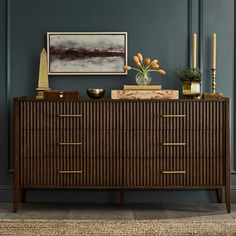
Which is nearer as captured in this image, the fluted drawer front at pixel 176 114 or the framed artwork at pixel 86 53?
the fluted drawer front at pixel 176 114

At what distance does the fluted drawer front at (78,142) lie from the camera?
368 cm

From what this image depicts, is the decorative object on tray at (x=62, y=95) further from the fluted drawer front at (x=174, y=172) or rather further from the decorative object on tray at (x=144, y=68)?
the fluted drawer front at (x=174, y=172)

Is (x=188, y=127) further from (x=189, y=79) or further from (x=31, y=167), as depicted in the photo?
(x=31, y=167)

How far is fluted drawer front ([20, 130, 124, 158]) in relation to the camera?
3680mm

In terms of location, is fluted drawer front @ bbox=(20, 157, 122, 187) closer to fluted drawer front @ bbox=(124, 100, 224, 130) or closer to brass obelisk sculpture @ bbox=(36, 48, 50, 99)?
fluted drawer front @ bbox=(124, 100, 224, 130)

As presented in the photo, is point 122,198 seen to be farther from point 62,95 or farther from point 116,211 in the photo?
point 62,95

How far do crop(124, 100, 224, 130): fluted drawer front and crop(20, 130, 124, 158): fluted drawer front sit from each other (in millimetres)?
150

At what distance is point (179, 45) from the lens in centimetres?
401

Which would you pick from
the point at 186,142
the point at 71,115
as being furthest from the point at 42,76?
the point at 186,142

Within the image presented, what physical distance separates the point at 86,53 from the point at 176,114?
0.73m

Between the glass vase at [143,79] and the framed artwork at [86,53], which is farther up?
the framed artwork at [86,53]

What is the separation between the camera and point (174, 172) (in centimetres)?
367

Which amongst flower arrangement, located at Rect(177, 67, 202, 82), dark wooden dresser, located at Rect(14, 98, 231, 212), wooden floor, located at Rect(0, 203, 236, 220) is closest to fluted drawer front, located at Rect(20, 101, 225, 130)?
dark wooden dresser, located at Rect(14, 98, 231, 212)

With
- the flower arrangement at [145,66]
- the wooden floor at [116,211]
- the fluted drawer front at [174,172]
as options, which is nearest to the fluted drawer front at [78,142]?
the fluted drawer front at [174,172]
